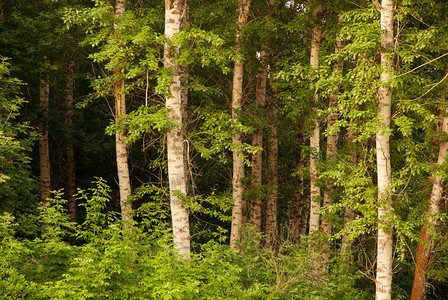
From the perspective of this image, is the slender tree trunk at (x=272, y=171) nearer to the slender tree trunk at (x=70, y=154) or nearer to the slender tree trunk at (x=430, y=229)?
the slender tree trunk at (x=430, y=229)

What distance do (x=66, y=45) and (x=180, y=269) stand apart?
10.2 metres

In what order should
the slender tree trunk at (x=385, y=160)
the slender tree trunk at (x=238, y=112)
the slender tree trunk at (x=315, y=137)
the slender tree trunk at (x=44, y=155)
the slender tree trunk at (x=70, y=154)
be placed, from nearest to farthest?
the slender tree trunk at (x=385, y=160) < the slender tree trunk at (x=315, y=137) < the slender tree trunk at (x=238, y=112) < the slender tree trunk at (x=44, y=155) < the slender tree trunk at (x=70, y=154)

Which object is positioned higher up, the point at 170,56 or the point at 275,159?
the point at 170,56

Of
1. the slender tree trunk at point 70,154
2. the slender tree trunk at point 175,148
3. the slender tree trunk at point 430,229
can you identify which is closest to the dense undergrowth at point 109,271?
the slender tree trunk at point 175,148

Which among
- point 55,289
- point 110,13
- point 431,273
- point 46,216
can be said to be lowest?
point 431,273

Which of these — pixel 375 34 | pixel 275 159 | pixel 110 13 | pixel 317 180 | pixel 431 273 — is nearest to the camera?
pixel 375 34

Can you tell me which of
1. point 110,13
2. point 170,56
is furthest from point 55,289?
point 110,13

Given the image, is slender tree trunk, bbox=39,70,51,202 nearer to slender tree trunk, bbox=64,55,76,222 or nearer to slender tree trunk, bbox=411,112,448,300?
slender tree trunk, bbox=64,55,76,222

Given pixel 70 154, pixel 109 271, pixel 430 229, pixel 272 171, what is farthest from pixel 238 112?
pixel 70 154

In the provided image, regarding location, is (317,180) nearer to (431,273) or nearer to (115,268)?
(431,273)

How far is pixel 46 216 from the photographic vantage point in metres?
8.00

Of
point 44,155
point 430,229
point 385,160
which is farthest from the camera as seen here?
point 44,155

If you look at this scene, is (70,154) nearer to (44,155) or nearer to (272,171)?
(44,155)

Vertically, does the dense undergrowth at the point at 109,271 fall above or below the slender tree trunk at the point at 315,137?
below
